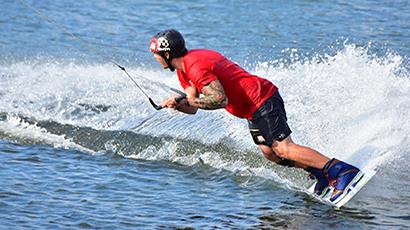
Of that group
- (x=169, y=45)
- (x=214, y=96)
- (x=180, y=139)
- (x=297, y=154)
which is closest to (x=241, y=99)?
(x=214, y=96)

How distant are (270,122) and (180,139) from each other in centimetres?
256

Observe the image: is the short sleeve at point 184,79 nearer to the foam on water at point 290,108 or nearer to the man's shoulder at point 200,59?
the man's shoulder at point 200,59

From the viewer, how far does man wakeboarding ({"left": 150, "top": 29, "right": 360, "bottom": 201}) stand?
7.66 meters

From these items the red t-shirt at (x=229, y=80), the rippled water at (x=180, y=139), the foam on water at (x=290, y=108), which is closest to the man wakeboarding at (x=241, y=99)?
the red t-shirt at (x=229, y=80)

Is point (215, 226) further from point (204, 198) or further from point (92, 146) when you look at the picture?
point (92, 146)

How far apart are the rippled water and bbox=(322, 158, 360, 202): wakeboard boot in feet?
0.59

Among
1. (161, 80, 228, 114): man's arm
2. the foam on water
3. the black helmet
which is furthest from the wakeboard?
the black helmet

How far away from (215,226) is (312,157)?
3.86ft

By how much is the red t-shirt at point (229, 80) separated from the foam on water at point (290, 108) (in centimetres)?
119

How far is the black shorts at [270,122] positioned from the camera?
802 cm

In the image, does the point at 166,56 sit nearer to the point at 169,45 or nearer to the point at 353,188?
the point at 169,45

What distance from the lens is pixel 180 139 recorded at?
10453 mm

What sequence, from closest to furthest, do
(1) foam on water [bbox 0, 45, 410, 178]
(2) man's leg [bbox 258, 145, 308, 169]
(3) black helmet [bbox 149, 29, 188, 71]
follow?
(3) black helmet [bbox 149, 29, 188, 71] < (2) man's leg [bbox 258, 145, 308, 169] < (1) foam on water [bbox 0, 45, 410, 178]

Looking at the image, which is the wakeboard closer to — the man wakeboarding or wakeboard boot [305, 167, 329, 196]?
the man wakeboarding
